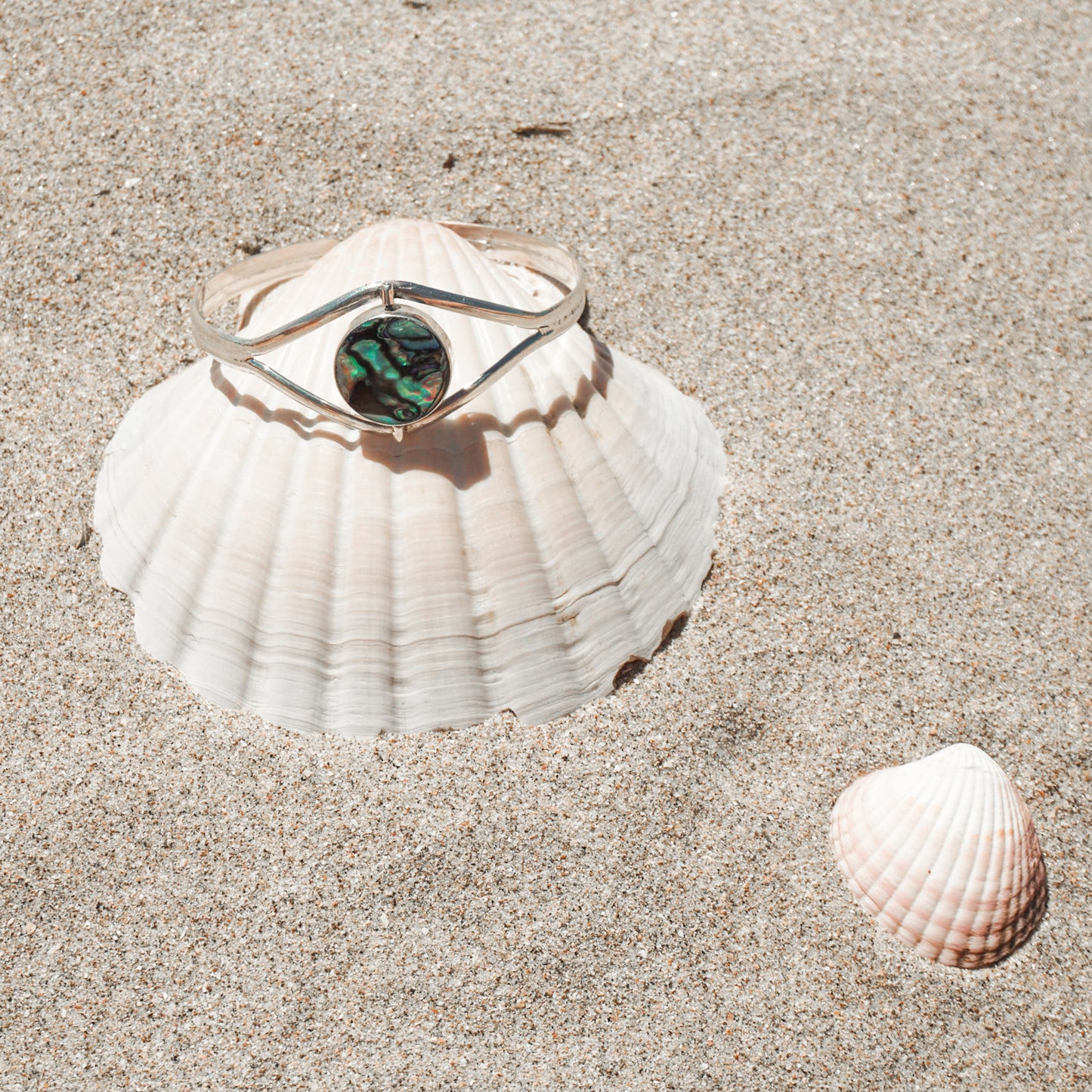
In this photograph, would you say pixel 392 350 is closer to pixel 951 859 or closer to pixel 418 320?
pixel 418 320

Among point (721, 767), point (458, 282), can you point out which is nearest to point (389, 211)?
point (458, 282)

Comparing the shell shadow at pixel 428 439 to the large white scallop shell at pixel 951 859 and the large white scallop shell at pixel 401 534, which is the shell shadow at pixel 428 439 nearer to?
the large white scallop shell at pixel 401 534

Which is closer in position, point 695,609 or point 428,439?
point 428,439

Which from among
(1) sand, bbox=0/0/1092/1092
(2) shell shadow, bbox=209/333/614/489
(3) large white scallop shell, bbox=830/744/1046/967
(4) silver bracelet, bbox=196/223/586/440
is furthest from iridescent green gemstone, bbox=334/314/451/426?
(3) large white scallop shell, bbox=830/744/1046/967

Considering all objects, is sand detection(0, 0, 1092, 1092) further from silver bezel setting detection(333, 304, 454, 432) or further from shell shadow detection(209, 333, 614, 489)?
silver bezel setting detection(333, 304, 454, 432)

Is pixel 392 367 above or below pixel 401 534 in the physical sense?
above

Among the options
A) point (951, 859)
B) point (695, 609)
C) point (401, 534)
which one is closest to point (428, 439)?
point (401, 534)

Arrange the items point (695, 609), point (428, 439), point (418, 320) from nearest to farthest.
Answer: point (418, 320) < point (428, 439) < point (695, 609)

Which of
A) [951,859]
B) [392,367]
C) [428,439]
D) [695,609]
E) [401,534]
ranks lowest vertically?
[951,859]
